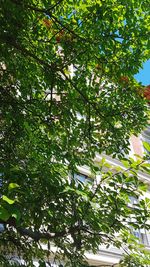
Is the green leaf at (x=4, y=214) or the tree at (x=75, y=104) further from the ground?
the tree at (x=75, y=104)

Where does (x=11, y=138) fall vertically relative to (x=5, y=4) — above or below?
below

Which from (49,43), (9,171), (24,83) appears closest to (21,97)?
(24,83)

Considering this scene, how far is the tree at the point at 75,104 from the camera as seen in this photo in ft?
13.4

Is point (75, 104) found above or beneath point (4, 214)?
above

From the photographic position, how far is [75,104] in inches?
193

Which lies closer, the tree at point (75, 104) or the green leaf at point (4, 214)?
the green leaf at point (4, 214)

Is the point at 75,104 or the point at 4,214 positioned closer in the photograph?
the point at 4,214

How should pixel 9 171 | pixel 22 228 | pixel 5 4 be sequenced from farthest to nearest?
pixel 5 4
pixel 22 228
pixel 9 171

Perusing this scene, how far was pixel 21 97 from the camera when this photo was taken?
17.0 feet

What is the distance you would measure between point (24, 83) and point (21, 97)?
243 mm

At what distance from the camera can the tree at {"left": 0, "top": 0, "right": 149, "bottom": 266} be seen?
4.07 metres

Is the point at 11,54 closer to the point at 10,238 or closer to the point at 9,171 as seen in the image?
the point at 9,171

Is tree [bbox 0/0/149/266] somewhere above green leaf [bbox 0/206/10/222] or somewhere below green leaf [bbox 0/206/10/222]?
above

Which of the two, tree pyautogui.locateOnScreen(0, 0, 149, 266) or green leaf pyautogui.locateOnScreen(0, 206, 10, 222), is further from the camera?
tree pyautogui.locateOnScreen(0, 0, 149, 266)
